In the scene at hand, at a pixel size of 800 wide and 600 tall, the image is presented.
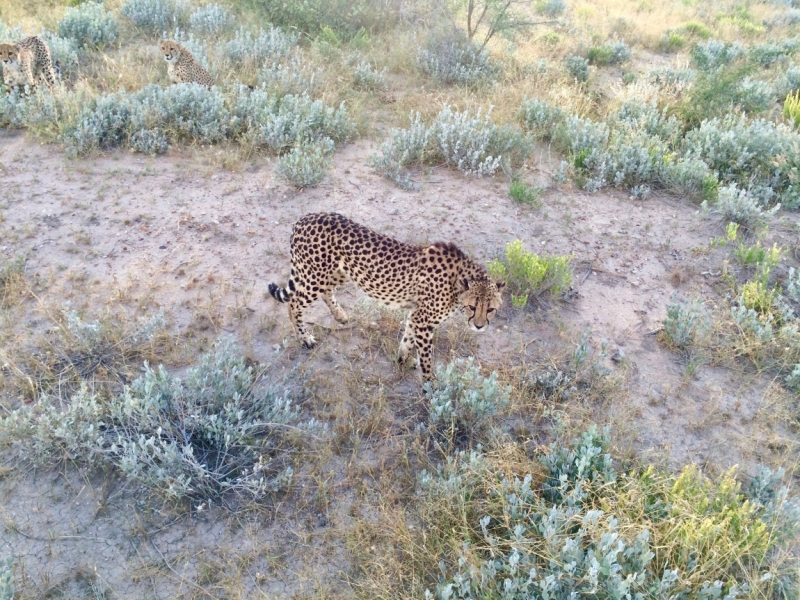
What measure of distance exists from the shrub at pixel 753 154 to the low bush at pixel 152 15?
8.42m

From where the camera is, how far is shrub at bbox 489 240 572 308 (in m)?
5.26

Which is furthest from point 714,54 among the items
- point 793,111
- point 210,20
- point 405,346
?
point 405,346

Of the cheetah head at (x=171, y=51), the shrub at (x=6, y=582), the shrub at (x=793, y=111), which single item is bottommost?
the shrub at (x=6, y=582)

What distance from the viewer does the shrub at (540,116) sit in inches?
313

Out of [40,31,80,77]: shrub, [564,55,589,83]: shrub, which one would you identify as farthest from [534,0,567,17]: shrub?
[40,31,80,77]: shrub

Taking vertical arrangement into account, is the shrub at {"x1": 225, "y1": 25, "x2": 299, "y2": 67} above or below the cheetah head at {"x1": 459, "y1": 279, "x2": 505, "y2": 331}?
above

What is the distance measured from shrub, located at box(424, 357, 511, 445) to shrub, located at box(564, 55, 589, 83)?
7.51m

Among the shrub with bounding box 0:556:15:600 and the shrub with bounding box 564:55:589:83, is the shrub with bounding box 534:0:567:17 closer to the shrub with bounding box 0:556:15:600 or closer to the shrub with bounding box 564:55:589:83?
the shrub with bounding box 564:55:589:83

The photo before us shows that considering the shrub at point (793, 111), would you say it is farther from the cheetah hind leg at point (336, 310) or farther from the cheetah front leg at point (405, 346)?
the cheetah hind leg at point (336, 310)

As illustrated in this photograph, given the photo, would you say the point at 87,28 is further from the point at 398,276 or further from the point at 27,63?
the point at 398,276

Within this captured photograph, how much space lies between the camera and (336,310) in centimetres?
504

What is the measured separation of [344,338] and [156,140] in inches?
149

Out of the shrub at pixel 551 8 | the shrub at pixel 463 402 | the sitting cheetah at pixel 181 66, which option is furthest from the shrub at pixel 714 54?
the shrub at pixel 463 402

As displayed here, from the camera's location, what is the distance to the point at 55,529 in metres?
→ 3.38
